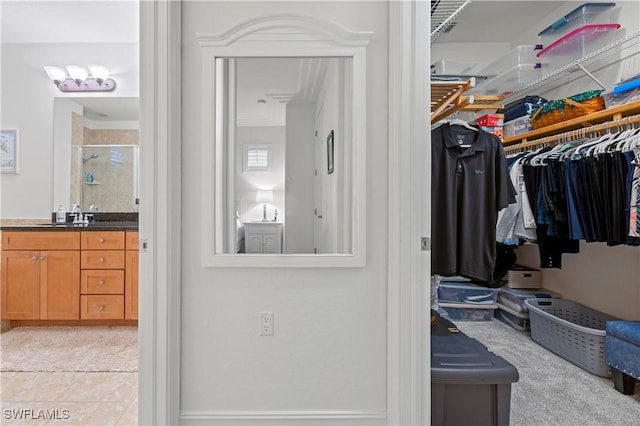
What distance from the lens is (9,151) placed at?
339 cm

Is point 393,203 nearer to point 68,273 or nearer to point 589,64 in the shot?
point 589,64

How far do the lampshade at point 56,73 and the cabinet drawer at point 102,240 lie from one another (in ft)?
5.21

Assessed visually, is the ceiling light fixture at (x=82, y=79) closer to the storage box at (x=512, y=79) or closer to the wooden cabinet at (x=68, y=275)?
the wooden cabinet at (x=68, y=275)

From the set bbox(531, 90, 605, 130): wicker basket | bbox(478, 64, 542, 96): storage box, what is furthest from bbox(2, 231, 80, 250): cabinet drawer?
bbox(531, 90, 605, 130): wicker basket

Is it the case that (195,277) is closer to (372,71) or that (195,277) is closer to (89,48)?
(372,71)

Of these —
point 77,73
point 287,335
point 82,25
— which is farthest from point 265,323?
point 77,73

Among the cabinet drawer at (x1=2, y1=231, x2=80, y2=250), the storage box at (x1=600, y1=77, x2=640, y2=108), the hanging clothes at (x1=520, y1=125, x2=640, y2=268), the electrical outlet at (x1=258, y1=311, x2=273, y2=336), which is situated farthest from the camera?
the cabinet drawer at (x1=2, y1=231, x2=80, y2=250)

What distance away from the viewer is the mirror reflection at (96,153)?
3.44 m

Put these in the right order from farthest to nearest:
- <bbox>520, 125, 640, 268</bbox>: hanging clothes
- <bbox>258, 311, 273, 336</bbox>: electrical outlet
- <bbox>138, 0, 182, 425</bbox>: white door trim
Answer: <bbox>520, 125, 640, 268</bbox>: hanging clothes
<bbox>258, 311, 273, 336</bbox>: electrical outlet
<bbox>138, 0, 182, 425</bbox>: white door trim

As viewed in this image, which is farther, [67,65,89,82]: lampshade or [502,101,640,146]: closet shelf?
[67,65,89,82]: lampshade

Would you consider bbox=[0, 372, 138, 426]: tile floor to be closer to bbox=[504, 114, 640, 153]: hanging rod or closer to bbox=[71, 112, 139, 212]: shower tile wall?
bbox=[71, 112, 139, 212]: shower tile wall

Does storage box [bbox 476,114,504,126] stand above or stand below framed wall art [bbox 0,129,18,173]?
above

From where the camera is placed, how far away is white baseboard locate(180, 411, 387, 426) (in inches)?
63.4

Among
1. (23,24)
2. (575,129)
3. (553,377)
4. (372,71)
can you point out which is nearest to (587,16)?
(575,129)
